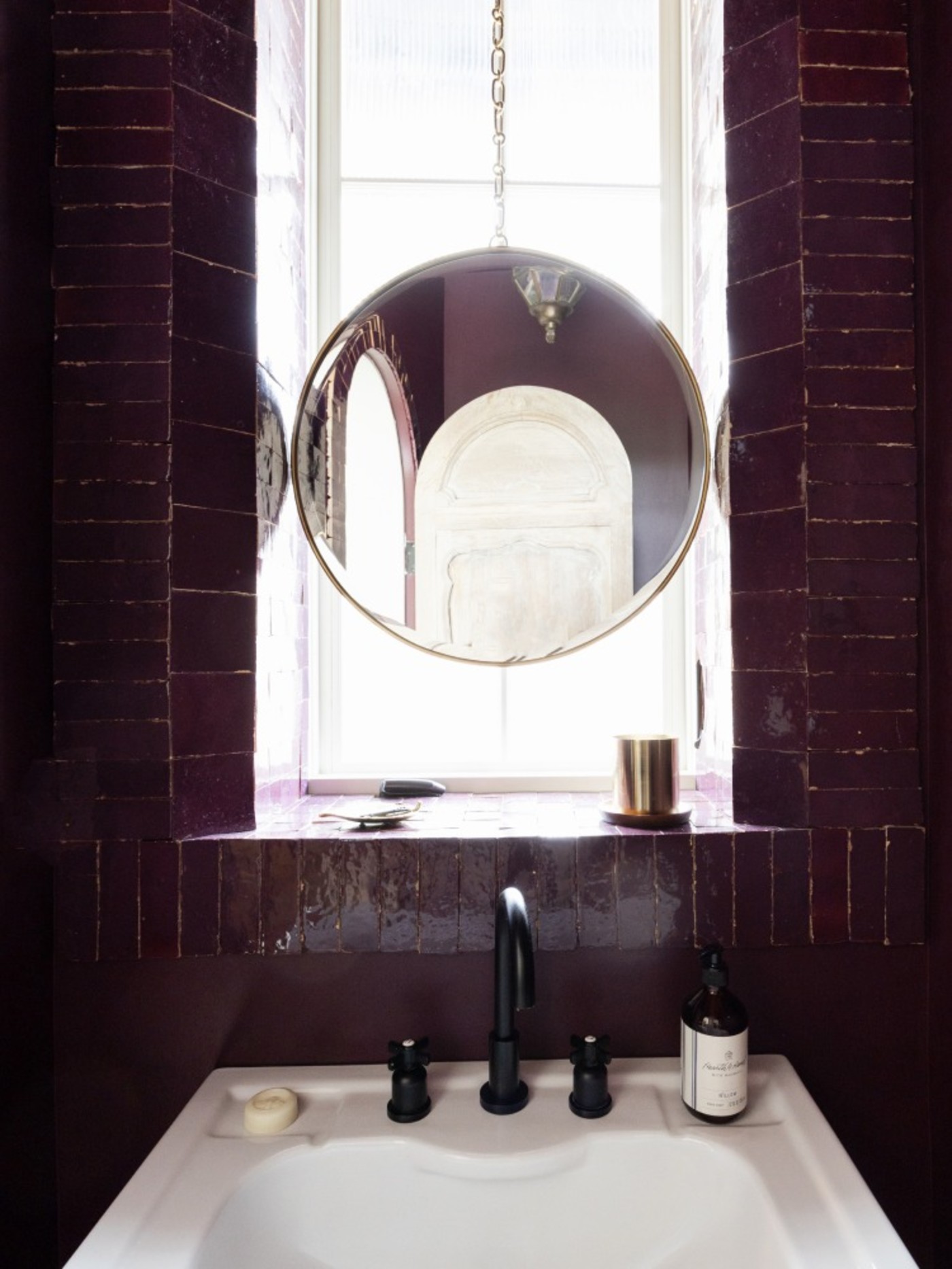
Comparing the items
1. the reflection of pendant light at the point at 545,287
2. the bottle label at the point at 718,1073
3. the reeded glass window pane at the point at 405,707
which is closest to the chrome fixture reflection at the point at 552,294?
the reflection of pendant light at the point at 545,287

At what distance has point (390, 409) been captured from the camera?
3.93 feet

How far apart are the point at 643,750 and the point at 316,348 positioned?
94cm

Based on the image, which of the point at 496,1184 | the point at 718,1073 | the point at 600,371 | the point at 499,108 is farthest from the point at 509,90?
the point at 496,1184

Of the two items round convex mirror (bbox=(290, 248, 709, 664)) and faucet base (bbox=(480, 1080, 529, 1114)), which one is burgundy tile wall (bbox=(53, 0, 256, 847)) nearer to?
round convex mirror (bbox=(290, 248, 709, 664))

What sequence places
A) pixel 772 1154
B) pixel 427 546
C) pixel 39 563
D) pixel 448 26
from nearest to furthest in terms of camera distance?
pixel 772 1154
pixel 39 563
pixel 427 546
pixel 448 26

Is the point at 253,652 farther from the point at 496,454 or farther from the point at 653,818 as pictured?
the point at 653,818

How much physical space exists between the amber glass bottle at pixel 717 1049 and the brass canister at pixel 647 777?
0.21m

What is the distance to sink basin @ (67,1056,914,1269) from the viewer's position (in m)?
0.85

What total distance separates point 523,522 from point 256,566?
1.38 feet

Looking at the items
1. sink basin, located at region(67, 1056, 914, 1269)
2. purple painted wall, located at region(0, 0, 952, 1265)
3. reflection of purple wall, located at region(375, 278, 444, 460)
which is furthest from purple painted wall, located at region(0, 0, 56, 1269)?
reflection of purple wall, located at region(375, 278, 444, 460)

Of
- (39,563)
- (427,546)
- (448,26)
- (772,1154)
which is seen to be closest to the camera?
(772,1154)

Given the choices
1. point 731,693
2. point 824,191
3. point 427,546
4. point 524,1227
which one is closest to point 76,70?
point 427,546

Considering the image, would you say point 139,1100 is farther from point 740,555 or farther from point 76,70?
point 76,70

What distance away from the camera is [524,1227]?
912 mm
